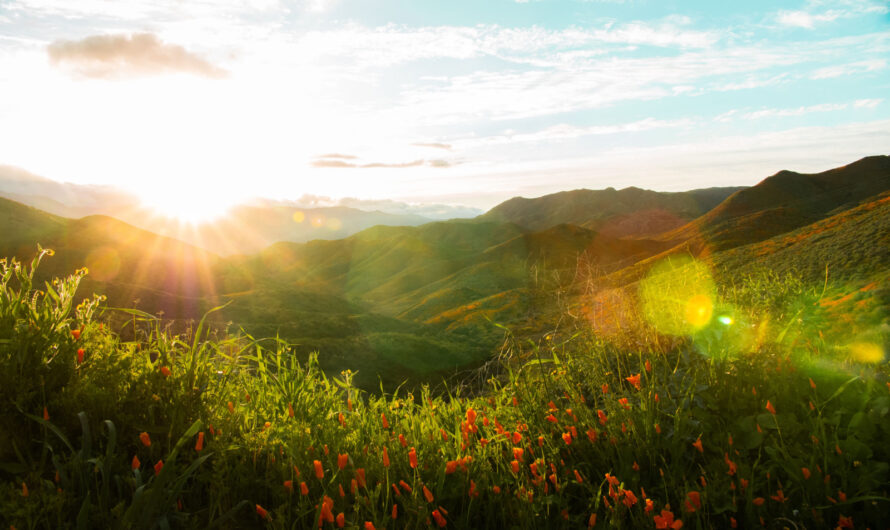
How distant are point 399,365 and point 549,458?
2615cm

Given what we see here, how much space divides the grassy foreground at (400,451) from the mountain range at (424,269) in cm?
89

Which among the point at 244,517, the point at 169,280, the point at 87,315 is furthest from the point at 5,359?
the point at 169,280

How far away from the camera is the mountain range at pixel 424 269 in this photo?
1722 cm

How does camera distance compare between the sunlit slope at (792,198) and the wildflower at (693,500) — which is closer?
the wildflower at (693,500)

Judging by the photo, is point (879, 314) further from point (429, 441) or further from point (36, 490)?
point (36, 490)

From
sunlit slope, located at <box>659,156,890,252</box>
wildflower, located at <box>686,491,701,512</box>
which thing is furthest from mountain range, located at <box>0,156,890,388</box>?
wildflower, located at <box>686,491,701,512</box>

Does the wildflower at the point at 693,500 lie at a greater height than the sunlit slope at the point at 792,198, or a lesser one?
lesser

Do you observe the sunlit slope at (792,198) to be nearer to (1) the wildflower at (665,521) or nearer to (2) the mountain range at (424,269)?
(2) the mountain range at (424,269)

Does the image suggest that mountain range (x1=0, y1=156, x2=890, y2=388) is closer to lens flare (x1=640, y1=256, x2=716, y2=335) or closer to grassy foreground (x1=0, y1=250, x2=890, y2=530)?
lens flare (x1=640, y1=256, x2=716, y2=335)

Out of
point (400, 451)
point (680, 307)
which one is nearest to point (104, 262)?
point (400, 451)

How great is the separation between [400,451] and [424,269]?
108739 millimetres

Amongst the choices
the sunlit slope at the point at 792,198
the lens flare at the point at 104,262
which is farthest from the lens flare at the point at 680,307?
the sunlit slope at the point at 792,198

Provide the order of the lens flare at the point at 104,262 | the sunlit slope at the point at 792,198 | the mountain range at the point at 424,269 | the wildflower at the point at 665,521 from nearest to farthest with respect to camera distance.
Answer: the wildflower at the point at 665,521
the mountain range at the point at 424,269
the lens flare at the point at 104,262
the sunlit slope at the point at 792,198

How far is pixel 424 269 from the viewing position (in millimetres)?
111625
